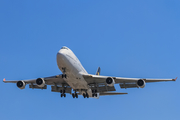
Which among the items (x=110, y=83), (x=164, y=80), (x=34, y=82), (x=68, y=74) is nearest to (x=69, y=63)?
(x=68, y=74)

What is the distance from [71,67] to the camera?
33406 millimetres

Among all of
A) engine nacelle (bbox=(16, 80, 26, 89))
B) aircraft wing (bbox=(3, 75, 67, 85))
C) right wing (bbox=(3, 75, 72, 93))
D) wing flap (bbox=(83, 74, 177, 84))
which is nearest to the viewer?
wing flap (bbox=(83, 74, 177, 84))

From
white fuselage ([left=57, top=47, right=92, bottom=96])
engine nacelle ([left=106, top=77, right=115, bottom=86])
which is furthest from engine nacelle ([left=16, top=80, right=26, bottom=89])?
engine nacelle ([left=106, top=77, right=115, bottom=86])

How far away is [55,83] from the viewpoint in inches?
1596

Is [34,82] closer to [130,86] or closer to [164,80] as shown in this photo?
[130,86]

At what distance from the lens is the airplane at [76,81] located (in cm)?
3322

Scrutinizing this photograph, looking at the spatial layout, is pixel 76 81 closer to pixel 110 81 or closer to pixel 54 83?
pixel 110 81

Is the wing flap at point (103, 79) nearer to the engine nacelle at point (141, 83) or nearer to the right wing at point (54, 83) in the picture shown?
the engine nacelle at point (141, 83)

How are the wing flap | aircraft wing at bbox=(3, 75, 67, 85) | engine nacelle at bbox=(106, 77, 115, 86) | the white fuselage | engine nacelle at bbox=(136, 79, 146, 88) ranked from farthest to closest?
aircraft wing at bbox=(3, 75, 67, 85) < the wing flap < engine nacelle at bbox=(136, 79, 146, 88) < engine nacelle at bbox=(106, 77, 115, 86) < the white fuselage

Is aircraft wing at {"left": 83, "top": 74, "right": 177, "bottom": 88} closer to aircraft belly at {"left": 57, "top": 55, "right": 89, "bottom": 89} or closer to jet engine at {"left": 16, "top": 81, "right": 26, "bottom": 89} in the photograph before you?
→ aircraft belly at {"left": 57, "top": 55, "right": 89, "bottom": 89}

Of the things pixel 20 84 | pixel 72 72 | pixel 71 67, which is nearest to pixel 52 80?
pixel 20 84

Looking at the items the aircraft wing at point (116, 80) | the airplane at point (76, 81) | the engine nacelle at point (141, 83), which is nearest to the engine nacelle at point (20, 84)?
the airplane at point (76, 81)

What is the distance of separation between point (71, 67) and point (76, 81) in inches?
123

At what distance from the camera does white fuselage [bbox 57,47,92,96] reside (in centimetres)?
3228
